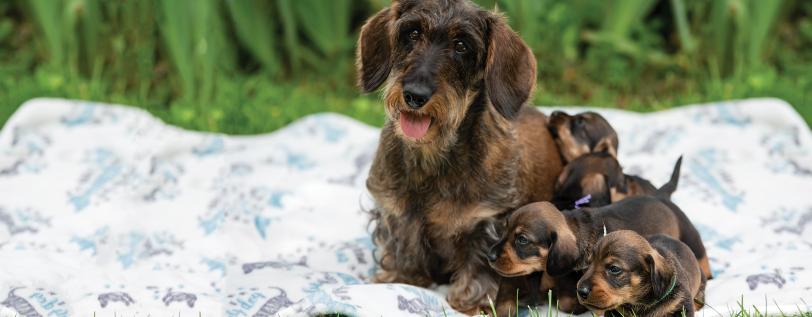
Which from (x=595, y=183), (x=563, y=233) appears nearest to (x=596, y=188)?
(x=595, y=183)

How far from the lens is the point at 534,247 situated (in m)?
3.86

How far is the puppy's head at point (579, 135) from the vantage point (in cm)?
495

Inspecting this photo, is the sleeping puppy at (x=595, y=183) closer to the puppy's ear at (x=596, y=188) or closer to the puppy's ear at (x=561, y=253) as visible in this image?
the puppy's ear at (x=596, y=188)

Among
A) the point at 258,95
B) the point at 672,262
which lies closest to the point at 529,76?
the point at 672,262

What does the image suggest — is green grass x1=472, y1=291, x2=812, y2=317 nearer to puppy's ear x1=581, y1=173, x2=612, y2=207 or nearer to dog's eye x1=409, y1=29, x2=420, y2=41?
puppy's ear x1=581, y1=173, x2=612, y2=207

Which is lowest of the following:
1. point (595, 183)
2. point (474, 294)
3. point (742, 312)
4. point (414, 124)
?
point (474, 294)

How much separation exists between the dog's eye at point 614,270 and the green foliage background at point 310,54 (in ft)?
12.6

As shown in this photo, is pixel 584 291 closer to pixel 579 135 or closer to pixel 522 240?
pixel 522 240

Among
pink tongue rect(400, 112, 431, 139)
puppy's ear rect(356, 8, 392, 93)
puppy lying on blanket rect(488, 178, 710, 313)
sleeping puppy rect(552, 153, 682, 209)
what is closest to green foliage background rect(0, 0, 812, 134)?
sleeping puppy rect(552, 153, 682, 209)

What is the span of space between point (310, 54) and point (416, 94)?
5067 mm

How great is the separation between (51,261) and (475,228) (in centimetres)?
215

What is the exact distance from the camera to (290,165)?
20.7ft

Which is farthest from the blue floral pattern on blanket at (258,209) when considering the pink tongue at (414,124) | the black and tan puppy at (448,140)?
the pink tongue at (414,124)

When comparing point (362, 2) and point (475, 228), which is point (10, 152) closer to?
point (475, 228)
